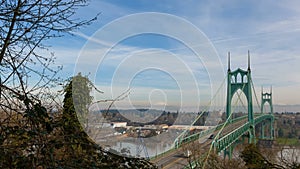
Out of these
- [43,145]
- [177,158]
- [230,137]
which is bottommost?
[230,137]

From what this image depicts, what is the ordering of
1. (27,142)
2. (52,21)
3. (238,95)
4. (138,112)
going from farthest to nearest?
(238,95) → (138,112) → (52,21) → (27,142)

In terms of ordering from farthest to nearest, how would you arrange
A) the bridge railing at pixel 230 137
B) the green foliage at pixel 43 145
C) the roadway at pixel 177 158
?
1. the bridge railing at pixel 230 137
2. the roadway at pixel 177 158
3. the green foliage at pixel 43 145

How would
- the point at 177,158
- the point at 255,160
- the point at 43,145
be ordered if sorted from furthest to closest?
the point at 177,158
the point at 255,160
the point at 43,145

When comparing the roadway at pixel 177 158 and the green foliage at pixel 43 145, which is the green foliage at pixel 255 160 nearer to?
the roadway at pixel 177 158

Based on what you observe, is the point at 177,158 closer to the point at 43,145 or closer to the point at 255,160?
the point at 255,160

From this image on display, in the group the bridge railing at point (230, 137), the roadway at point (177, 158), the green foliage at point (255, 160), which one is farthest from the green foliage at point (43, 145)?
the bridge railing at point (230, 137)

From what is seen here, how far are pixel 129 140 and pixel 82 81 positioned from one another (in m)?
0.29

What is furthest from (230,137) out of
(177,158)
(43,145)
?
(43,145)

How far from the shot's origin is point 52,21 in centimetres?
95

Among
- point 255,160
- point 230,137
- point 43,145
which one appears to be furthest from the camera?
point 230,137

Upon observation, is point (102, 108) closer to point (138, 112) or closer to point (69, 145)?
point (138, 112)

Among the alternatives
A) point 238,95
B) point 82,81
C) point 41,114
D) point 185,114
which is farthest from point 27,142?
point 238,95

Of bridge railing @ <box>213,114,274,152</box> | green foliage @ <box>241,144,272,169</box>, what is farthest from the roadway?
bridge railing @ <box>213,114,274,152</box>

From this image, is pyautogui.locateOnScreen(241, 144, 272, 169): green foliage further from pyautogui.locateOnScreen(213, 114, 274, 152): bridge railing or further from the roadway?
pyautogui.locateOnScreen(213, 114, 274, 152): bridge railing
